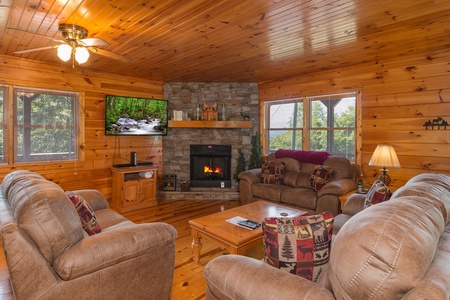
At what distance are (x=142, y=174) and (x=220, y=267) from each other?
3856 millimetres

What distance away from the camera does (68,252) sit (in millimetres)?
1542

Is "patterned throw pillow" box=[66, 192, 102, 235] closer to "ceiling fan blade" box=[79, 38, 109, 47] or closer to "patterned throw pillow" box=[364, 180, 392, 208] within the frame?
"ceiling fan blade" box=[79, 38, 109, 47]

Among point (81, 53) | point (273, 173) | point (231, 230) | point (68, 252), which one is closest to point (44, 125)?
point (81, 53)

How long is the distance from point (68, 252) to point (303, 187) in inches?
140

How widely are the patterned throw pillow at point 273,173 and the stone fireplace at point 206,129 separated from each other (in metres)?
1.02

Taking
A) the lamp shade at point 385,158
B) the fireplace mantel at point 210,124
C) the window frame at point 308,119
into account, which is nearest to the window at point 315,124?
the window frame at point 308,119

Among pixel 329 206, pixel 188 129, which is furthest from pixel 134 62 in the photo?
pixel 329 206

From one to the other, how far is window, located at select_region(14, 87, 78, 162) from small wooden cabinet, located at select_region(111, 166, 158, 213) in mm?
902

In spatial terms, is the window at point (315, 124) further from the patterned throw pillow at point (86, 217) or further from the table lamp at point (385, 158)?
the patterned throw pillow at point (86, 217)

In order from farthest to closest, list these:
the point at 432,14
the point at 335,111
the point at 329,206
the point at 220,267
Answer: the point at 335,111 → the point at 329,206 → the point at 432,14 → the point at 220,267

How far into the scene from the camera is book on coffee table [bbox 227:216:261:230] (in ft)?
8.38

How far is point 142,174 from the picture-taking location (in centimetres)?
495

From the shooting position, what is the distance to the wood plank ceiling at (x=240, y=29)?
233 centimetres

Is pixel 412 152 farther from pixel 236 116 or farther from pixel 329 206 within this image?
pixel 236 116
